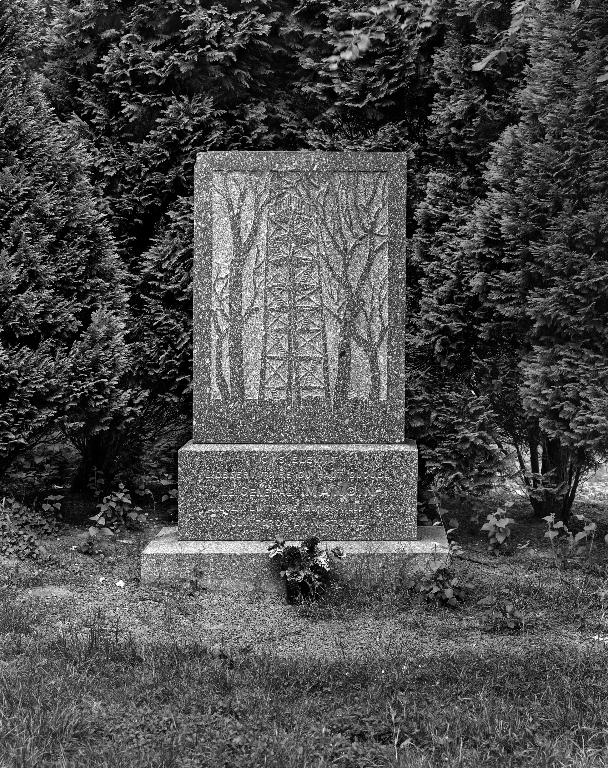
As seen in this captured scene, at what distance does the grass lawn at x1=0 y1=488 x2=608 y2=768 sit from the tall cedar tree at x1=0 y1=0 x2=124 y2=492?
3.39 ft

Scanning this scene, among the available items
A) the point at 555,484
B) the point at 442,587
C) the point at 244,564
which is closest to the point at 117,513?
the point at 244,564

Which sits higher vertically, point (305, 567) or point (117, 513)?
point (305, 567)

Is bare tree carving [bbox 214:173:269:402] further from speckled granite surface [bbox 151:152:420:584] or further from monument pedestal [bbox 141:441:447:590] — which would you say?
monument pedestal [bbox 141:441:447:590]

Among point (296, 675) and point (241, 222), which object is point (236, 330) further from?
point (296, 675)

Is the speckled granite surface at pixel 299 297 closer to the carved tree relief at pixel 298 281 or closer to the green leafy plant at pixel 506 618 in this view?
the carved tree relief at pixel 298 281

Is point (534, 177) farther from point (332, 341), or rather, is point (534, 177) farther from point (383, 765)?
point (383, 765)

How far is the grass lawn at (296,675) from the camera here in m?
2.82

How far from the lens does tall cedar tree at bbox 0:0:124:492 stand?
525 centimetres

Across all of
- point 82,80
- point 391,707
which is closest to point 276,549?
point 391,707

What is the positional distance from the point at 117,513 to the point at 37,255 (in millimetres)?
1918

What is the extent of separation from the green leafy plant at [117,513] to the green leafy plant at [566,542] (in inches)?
112

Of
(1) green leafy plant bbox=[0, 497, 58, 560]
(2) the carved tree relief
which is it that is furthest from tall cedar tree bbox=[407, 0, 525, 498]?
(1) green leafy plant bbox=[0, 497, 58, 560]

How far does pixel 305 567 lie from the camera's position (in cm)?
468

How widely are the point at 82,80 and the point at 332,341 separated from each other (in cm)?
292
